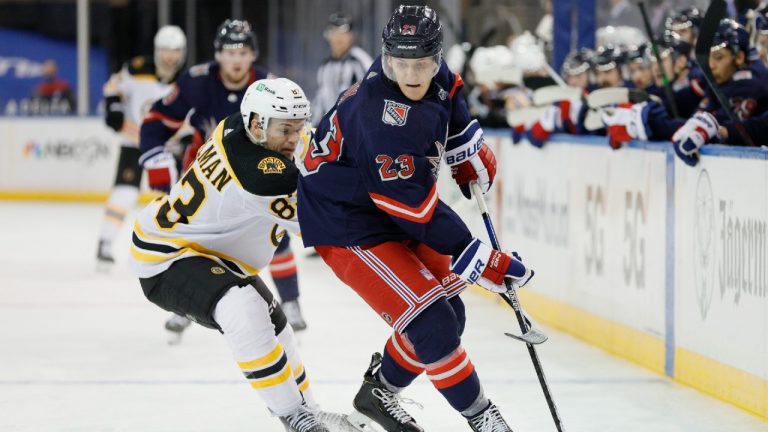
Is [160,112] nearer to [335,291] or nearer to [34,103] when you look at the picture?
[335,291]

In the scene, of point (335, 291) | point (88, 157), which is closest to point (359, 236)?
point (335, 291)

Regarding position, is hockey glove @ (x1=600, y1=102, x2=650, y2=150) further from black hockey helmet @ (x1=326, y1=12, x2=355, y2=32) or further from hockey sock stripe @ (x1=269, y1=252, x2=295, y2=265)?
black hockey helmet @ (x1=326, y1=12, x2=355, y2=32)

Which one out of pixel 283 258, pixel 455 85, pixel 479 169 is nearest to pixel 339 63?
pixel 283 258

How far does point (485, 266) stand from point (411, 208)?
0.24 m

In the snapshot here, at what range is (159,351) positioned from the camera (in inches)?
223

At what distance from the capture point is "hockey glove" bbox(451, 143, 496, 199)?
375cm

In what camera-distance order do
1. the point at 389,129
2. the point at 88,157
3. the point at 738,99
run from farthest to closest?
the point at 88,157, the point at 738,99, the point at 389,129

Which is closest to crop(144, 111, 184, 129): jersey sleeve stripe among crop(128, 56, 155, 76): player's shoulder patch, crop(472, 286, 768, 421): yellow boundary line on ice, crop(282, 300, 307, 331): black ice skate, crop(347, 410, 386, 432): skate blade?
crop(282, 300, 307, 331): black ice skate

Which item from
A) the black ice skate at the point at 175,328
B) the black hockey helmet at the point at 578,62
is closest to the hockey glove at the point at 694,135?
the black hockey helmet at the point at 578,62

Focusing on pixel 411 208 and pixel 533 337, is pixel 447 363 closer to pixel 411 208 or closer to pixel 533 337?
pixel 533 337

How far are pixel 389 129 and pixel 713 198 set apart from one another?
5.74ft

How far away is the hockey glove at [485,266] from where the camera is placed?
10.9ft

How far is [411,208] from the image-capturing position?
3295 millimetres

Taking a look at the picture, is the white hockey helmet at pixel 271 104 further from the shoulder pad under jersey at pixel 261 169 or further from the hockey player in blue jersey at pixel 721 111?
Result: the hockey player in blue jersey at pixel 721 111
